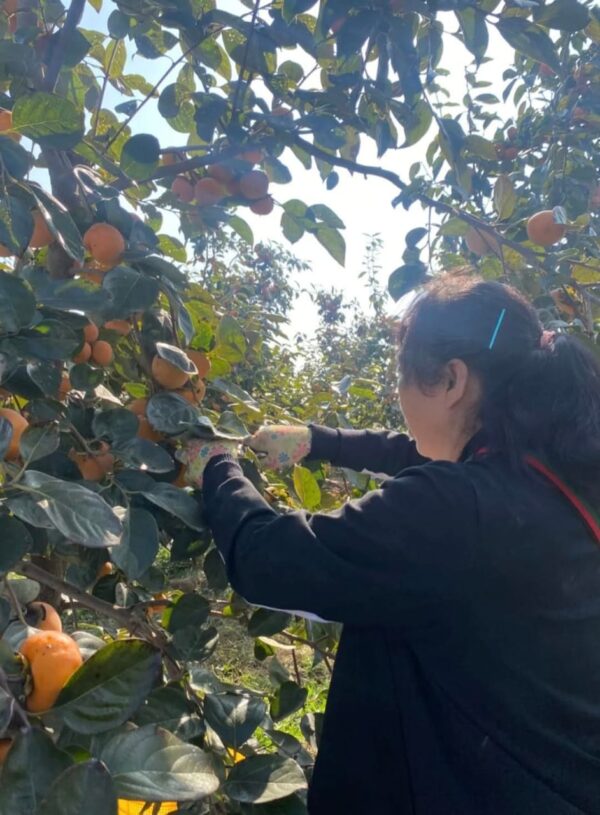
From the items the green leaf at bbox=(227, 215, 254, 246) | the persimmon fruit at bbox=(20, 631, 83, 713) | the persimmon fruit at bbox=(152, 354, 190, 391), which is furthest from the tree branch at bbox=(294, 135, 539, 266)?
the persimmon fruit at bbox=(20, 631, 83, 713)

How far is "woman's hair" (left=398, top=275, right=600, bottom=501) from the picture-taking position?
102 cm

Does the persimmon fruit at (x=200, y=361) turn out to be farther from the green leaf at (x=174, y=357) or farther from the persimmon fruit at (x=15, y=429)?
the persimmon fruit at (x=15, y=429)

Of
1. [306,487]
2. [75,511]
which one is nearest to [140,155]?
[306,487]

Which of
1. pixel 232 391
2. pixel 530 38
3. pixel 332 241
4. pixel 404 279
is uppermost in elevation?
pixel 530 38

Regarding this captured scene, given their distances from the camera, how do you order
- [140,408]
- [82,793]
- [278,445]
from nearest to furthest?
[82,793]
[140,408]
[278,445]

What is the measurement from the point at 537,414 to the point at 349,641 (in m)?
0.41

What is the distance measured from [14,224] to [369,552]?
553 millimetres

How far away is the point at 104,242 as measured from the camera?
40.6 inches

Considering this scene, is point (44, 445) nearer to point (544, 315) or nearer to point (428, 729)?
point (428, 729)

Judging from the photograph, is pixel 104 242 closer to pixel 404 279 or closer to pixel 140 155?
pixel 140 155

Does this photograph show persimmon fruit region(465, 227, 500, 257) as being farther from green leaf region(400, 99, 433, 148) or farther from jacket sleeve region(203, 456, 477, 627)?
jacket sleeve region(203, 456, 477, 627)

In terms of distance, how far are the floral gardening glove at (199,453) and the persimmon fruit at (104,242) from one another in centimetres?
29

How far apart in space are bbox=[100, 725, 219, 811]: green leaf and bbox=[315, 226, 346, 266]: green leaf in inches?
43.3

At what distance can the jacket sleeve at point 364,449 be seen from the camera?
146cm
